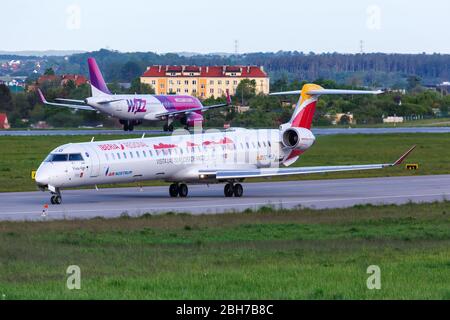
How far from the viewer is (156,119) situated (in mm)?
81375

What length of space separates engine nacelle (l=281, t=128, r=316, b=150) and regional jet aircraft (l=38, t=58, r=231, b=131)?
34.3 meters

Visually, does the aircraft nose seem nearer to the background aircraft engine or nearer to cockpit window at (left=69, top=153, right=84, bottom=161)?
cockpit window at (left=69, top=153, right=84, bottom=161)

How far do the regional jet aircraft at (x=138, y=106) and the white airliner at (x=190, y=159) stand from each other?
3439 centimetres

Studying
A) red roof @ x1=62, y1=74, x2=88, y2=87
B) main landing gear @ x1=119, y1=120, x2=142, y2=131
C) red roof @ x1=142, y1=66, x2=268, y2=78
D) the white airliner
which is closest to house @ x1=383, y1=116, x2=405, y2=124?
main landing gear @ x1=119, y1=120, x2=142, y2=131

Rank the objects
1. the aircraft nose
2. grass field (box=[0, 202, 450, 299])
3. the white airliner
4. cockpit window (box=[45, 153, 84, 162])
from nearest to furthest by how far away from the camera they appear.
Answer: grass field (box=[0, 202, 450, 299])
the aircraft nose
cockpit window (box=[45, 153, 84, 162])
the white airliner

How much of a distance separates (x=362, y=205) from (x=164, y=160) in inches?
296

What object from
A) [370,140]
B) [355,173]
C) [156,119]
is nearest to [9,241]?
[355,173]

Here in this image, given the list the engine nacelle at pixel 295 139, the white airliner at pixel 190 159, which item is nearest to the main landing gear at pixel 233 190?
the white airliner at pixel 190 159

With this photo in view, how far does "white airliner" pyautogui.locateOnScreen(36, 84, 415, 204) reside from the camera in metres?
36.3

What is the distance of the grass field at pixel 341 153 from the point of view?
5189 centimetres

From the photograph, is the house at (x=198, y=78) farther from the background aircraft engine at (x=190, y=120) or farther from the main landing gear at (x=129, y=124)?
the main landing gear at (x=129, y=124)

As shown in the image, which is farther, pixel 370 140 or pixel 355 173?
pixel 370 140

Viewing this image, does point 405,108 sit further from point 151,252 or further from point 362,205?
point 151,252

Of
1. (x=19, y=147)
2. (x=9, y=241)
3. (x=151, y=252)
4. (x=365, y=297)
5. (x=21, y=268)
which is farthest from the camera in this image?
(x=19, y=147)
